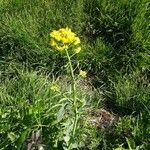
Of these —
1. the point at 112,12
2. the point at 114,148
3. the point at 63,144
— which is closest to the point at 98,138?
the point at 114,148

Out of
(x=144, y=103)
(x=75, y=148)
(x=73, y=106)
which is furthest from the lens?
(x=144, y=103)

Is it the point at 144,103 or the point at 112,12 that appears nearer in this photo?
the point at 144,103

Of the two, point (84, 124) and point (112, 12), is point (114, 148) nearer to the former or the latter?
point (84, 124)

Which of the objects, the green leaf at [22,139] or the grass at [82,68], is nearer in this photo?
the green leaf at [22,139]

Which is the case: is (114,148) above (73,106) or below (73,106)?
below

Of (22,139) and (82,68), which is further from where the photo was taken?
(82,68)

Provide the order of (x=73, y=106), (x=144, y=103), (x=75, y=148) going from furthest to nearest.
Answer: (x=144, y=103) < (x=75, y=148) < (x=73, y=106)

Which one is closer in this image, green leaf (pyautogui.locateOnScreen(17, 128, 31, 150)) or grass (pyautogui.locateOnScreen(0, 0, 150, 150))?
green leaf (pyautogui.locateOnScreen(17, 128, 31, 150))

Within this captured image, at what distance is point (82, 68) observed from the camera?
134 inches

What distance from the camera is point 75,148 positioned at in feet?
9.36

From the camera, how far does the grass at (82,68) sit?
291 centimetres

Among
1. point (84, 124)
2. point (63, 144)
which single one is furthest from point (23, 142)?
point (84, 124)

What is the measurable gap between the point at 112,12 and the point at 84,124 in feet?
3.08

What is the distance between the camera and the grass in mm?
2908
